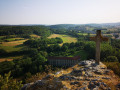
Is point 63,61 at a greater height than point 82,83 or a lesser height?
lesser

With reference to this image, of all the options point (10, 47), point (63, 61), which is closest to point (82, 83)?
point (63, 61)

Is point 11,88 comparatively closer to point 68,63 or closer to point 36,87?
point 36,87

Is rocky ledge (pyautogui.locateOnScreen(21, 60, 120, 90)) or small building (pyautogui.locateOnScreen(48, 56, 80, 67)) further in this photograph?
small building (pyautogui.locateOnScreen(48, 56, 80, 67))

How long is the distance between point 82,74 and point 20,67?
30.2 meters

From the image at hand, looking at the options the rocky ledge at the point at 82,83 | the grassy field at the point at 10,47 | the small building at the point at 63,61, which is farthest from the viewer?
the grassy field at the point at 10,47

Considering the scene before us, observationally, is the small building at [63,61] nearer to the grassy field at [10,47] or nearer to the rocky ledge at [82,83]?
the rocky ledge at [82,83]

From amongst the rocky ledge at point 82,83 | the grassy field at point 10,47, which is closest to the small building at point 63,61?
the rocky ledge at point 82,83

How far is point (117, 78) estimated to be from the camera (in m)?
9.30

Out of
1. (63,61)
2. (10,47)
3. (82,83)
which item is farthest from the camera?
(10,47)

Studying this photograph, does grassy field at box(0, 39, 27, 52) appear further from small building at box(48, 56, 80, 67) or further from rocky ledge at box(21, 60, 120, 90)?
rocky ledge at box(21, 60, 120, 90)

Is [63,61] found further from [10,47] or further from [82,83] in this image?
[10,47]

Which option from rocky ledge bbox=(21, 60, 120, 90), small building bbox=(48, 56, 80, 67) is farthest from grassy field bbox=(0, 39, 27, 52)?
rocky ledge bbox=(21, 60, 120, 90)

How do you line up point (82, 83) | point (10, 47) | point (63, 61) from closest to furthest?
point (82, 83)
point (63, 61)
point (10, 47)

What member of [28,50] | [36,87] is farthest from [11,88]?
[28,50]
